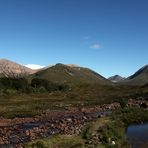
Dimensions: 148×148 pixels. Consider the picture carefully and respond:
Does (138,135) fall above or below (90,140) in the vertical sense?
below

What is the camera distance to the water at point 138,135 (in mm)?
44062

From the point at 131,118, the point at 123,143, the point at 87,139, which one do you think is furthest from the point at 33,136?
the point at 131,118

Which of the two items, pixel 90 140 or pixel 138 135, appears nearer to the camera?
pixel 90 140

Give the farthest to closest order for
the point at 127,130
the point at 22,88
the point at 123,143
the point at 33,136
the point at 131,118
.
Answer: the point at 22,88 → the point at 131,118 → the point at 127,130 → the point at 33,136 → the point at 123,143

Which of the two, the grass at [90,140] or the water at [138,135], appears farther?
the water at [138,135]

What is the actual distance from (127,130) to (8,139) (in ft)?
61.5

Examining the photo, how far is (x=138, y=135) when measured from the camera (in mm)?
51688

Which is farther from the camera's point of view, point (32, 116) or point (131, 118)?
point (32, 116)

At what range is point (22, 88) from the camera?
191875mm

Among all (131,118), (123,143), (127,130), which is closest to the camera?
(123,143)

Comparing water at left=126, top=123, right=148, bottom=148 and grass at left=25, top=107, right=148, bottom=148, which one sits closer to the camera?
grass at left=25, top=107, right=148, bottom=148

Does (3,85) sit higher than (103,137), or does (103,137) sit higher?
(3,85)

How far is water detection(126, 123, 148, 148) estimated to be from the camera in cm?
4406

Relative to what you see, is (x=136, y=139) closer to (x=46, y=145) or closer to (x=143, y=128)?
(x=143, y=128)
